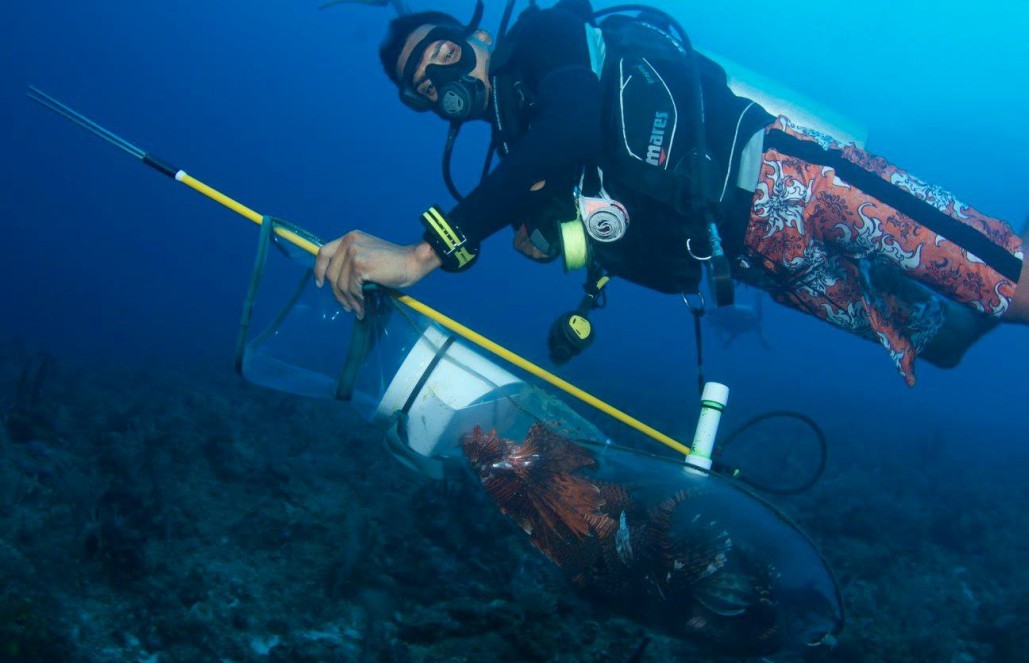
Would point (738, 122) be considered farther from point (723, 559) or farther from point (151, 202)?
point (151, 202)

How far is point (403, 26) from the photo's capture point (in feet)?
9.84

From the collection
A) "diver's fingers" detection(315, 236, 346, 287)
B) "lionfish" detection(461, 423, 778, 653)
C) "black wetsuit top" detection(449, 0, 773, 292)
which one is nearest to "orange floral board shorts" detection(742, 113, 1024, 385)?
"black wetsuit top" detection(449, 0, 773, 292)

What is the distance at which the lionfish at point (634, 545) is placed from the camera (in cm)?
164

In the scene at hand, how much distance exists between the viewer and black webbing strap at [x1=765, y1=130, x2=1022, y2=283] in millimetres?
2521

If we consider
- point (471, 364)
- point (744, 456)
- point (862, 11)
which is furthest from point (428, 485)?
point (862, 11)

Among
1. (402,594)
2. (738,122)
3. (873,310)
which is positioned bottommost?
(402,594)

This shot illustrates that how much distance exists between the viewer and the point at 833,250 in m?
2.92

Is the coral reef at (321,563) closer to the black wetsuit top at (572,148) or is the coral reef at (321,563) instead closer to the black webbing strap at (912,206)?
the black wetsuit top at (572,148)

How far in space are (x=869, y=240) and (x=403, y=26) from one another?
2.84 meters

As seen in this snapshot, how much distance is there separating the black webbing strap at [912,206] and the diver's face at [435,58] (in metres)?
1.68

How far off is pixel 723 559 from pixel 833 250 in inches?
82.8

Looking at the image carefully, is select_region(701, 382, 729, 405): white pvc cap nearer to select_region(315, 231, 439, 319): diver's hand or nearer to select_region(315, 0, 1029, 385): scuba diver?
select_region(315, 0, 1029, 385): scuba diver

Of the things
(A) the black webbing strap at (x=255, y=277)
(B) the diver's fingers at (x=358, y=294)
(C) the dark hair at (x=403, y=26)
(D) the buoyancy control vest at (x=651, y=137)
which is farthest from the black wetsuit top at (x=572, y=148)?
(A) the black webbing strap at (x=255, y=277)

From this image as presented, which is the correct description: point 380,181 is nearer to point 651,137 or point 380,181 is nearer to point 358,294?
point 651,137
